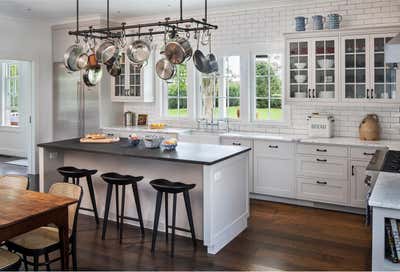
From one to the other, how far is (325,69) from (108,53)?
2853 millimetres

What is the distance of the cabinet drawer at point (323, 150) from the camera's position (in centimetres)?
523

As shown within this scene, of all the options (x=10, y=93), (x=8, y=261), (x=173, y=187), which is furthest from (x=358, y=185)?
(x=10, y=93)

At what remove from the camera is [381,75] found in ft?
17.0

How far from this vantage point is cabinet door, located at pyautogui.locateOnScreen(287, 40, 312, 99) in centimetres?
561

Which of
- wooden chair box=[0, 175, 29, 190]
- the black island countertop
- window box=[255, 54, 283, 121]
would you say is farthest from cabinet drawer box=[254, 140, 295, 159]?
wooden chair box=[0, 175, 29, 190]

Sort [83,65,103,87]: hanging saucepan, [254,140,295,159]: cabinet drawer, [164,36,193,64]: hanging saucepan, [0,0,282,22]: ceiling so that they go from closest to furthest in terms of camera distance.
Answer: [164,36,193,64]: hanging saucepan → [83,65,103,87]: hanging saucepan → [254,140,295,159]: cabinet drawer → [0,0,282,22]: ceiling

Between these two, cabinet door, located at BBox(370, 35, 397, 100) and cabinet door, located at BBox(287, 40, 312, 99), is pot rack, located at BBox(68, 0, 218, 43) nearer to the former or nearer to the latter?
cabinet door, located at BBox(287, 40, 312, 99)

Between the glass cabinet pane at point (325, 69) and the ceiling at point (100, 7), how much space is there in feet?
3.42

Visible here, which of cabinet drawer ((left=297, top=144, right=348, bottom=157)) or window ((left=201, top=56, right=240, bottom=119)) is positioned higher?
window ((left=201, top=56, right=240, bottom=119))

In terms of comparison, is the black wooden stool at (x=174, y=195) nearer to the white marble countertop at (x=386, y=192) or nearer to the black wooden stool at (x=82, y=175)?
the black wooden stool at (x=82, y=175)

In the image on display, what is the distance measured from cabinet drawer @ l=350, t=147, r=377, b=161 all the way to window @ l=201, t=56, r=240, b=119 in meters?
2.04

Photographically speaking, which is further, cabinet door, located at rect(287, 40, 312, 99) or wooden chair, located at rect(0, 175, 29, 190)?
cabinet door, located at rect(287, 40, 312, 99)

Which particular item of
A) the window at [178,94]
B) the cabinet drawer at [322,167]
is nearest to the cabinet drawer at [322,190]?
the cabinet drawer at [322,167]

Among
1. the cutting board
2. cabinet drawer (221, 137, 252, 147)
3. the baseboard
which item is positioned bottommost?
the baseboard
